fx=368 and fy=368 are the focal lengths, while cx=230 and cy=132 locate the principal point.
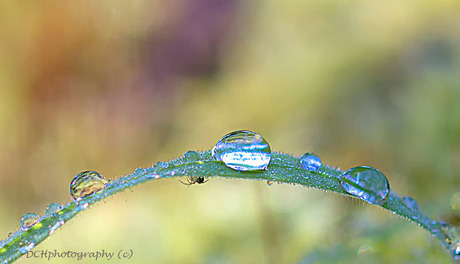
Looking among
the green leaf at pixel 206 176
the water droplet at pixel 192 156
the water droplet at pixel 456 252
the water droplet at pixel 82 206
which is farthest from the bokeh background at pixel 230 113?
the water droplet at pixel 82 206

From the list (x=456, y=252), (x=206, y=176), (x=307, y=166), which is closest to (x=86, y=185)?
(x=206, y=176)

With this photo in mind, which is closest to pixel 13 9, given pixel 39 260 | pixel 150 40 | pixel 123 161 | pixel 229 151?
pixel 150 40

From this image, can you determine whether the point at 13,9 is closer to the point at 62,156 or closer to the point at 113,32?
the point at 113,32

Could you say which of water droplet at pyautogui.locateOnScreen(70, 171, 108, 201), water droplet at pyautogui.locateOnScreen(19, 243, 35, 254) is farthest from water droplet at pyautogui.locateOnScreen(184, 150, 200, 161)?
water droplet at pyautogui.locateOnScreen(19, 243, 35, 254)

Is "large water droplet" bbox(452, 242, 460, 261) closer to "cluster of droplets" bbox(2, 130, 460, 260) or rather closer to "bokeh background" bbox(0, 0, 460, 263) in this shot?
"cluster of droplets" bbox(2, 130, 460, 260)

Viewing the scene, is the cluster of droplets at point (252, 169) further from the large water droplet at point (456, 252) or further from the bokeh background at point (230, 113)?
the bokeh background at point (230, 113)
